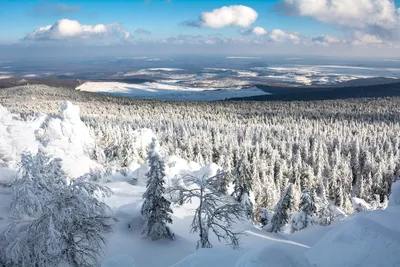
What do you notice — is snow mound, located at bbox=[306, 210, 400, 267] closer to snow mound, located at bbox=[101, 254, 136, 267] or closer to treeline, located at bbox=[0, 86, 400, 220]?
→ snow mound, located at bbox=[101, 254, 136, 267]

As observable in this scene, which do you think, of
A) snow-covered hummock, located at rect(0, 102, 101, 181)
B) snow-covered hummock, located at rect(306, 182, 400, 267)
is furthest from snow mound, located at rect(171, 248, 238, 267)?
snow-covered hummock, located at rect(0, 102, 101, 181)

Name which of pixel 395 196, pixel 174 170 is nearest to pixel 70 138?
pixel 174 170

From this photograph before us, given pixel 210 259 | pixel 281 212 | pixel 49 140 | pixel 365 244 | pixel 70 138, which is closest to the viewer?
pixel 210 259

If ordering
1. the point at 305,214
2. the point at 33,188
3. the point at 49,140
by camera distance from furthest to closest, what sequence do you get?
the point at 49,140
the point at 305,214
the point at 33,188

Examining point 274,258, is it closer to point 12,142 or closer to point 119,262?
point 119,262

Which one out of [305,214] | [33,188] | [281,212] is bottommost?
[281,212]

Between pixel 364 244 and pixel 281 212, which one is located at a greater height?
pixel 364 244

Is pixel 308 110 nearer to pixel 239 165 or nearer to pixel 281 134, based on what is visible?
pixel 281 134
